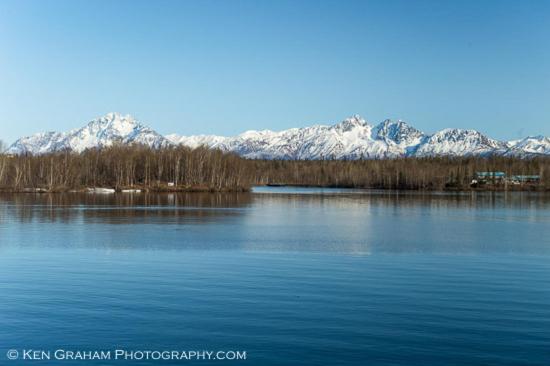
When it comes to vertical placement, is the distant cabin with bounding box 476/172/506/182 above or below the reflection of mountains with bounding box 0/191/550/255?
above

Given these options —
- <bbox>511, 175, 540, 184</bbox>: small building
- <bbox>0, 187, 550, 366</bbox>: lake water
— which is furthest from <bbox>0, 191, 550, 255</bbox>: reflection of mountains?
<bbox>511, 175, 540, 184</bbox>: small building

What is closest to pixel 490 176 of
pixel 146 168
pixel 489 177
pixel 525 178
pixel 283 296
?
pixel 489 177

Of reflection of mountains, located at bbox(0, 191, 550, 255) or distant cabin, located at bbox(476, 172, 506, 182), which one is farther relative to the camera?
distant cabin, located at bbox(476, 172, 506, 182)

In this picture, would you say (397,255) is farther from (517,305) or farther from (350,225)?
(350,225)

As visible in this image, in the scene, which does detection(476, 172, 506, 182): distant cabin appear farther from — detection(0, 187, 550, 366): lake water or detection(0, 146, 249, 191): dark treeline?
detection(0, 187, 550, 366): lake water

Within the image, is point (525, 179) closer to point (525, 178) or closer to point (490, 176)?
point (525, 178)

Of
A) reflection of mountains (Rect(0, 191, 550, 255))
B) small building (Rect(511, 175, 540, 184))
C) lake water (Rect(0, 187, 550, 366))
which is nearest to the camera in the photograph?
lake water (Rect(0, 187, 550, 366))

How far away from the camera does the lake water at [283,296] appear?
1520 centimetres

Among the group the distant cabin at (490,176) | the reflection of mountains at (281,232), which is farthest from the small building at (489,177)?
the reflection of mountains at (281,232)

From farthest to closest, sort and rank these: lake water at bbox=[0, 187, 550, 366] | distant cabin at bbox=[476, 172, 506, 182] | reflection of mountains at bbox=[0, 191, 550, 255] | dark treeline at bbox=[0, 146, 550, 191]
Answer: distant cabin at bbox=[476, 172, 506, 182]
dark treeline at bbox=[0, 146, 550, 191]
reflection of mountains at bbox=[0, 191, 550, 255]
lake water at bbox=[0, 187, 550, 366]

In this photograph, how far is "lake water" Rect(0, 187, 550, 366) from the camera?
1520 cm

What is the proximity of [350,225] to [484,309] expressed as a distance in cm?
3261

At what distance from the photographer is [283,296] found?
68.9 feet

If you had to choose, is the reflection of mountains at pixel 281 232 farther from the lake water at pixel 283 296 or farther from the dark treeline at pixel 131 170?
the dark treeline at pixel 131 170
